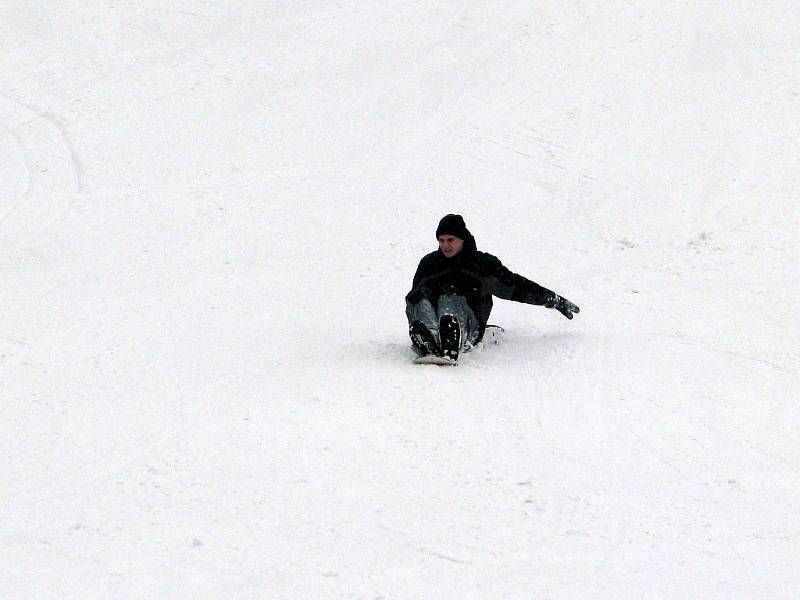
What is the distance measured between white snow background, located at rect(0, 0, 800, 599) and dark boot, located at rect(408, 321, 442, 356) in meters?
0.20

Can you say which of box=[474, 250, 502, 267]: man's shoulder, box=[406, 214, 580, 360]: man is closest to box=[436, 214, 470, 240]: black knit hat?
box=[406, 214, 580, 360]: man

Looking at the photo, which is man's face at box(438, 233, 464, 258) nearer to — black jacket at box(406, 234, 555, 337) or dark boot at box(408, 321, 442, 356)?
black jacket at box(406, 234, 555, 337)

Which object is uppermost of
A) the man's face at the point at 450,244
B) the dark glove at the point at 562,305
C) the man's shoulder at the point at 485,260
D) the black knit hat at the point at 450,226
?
the black knit hat at the point at 450,226

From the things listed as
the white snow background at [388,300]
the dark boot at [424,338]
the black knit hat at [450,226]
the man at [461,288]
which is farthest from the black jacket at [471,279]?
the white snow background at [388,300]

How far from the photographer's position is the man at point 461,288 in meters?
6.99

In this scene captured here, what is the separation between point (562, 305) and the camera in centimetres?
738

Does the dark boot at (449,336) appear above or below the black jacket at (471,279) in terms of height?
below

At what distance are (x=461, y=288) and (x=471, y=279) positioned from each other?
0.09 m

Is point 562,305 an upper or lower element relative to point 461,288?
lower

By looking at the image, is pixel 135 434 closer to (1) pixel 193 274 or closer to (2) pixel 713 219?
(1) pixel 193 274

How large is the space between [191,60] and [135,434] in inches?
326

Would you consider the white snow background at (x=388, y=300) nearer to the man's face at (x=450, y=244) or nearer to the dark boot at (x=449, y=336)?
the dark boot at (x=449, y=336)

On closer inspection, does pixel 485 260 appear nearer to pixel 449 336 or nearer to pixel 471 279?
pixel 471 279

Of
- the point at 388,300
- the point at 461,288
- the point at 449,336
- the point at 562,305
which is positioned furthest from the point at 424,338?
the point at 388,300
